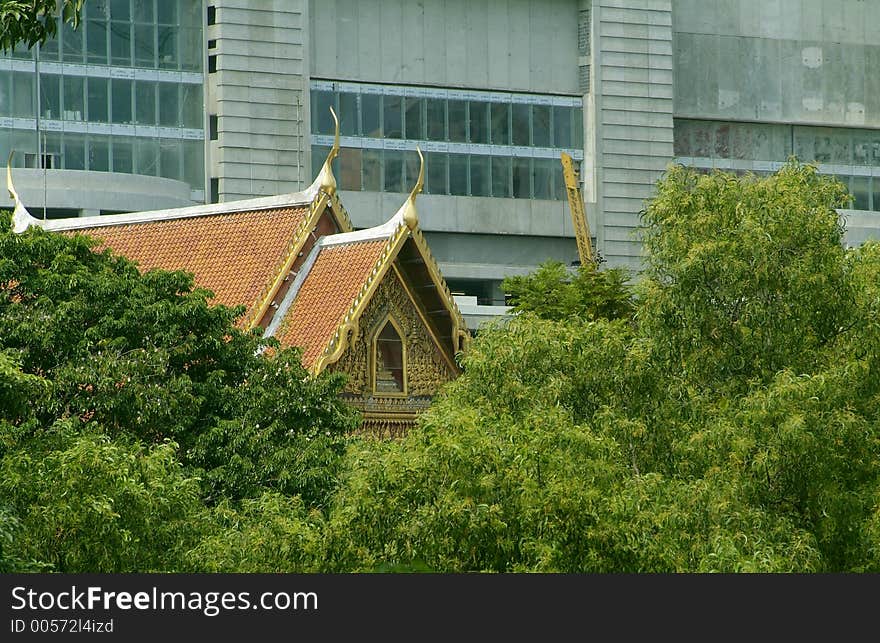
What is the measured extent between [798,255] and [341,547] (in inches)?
427

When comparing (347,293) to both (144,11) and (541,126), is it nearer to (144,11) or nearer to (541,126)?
(144,11)

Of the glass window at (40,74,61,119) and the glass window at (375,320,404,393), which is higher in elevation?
the glass window at (40,74,61,119)

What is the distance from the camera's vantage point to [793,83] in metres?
102

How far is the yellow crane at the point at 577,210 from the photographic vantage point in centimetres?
9438

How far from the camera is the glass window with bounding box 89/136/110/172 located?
8612 centimetres

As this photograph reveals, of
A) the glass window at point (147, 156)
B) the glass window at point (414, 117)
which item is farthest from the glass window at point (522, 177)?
the glass window at point (147, 156)

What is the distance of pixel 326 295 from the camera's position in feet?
143

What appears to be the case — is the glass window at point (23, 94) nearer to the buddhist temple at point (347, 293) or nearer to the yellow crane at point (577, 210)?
the yellow crane at point (577, 210)

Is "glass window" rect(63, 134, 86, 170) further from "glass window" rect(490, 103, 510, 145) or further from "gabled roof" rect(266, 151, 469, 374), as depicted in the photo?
"gabled roof" rect(266, 151, 469, 374)

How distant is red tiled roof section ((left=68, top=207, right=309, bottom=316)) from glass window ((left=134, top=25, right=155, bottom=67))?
1543 inches

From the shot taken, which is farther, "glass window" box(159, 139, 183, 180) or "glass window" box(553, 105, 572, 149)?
"glass window" box(553, 105, 572, 149)

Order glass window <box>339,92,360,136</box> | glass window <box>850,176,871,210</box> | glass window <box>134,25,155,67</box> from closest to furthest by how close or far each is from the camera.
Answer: glass window <box>134,25,155,67</box>, glass window <box>339,92,360,136</box>, glass window <box>850,176,871,210</box>

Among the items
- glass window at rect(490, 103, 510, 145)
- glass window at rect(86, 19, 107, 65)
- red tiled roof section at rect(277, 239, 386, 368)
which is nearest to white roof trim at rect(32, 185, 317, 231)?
red tiled roof section at rect(277, 239, 386, 368)

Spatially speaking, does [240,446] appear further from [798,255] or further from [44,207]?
[44,207]
